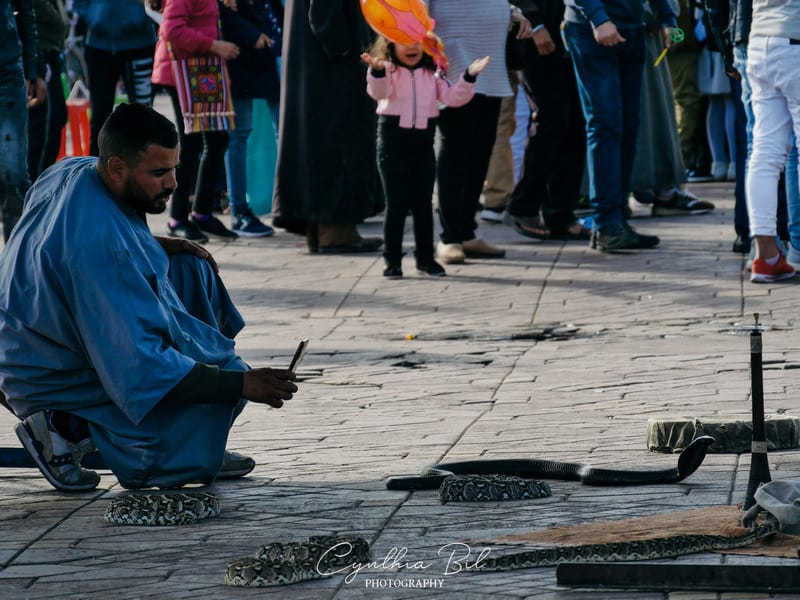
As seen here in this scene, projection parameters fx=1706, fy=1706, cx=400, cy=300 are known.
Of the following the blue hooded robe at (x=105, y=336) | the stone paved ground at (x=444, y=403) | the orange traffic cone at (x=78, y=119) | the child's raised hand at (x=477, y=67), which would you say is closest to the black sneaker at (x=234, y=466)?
the stone paved ground at (x=444, y=403)

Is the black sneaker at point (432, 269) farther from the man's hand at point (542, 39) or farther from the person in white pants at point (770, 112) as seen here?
the person in white pants at point (770, 112)

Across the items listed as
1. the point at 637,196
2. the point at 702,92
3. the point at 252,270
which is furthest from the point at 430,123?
the point at 702,92

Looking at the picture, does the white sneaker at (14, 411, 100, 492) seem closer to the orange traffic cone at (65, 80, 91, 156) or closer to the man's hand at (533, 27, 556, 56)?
the man's hand at (533, 27, 556, 56)

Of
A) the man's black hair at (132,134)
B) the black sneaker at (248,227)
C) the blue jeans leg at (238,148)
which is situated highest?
the man's black hair at (132,134)

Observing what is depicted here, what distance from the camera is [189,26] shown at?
11070mm

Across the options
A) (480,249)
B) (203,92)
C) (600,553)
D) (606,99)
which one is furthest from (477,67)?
(600,553)

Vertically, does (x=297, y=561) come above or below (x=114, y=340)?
below

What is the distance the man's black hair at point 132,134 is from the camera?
214 inches

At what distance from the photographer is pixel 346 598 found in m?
4.06

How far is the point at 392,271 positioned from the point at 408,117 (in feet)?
3.34

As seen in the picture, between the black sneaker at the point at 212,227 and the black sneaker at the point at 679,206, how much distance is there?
10.4ft

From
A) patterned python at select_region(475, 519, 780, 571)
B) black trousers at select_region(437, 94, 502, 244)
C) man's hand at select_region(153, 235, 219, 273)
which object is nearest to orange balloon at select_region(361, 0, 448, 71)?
black trousers at select_region(437, 94, 502, 244)

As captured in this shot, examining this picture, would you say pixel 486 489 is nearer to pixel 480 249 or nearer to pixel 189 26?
pixel 480 249

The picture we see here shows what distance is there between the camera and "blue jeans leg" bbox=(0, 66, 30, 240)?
9008mm
